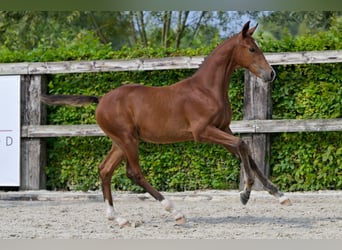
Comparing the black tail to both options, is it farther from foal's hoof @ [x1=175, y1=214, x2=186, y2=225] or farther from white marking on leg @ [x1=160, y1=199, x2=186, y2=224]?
foal's hoof @ [x1=175, y1=214, x2=186, y2=225]

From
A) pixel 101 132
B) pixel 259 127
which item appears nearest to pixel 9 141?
pixel 101 132

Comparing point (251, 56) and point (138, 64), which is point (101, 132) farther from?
point (251, 56)

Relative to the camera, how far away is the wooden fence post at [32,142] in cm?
652

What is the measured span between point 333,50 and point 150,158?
207 cm

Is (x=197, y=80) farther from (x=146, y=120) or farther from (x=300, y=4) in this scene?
(x=300, y=4)

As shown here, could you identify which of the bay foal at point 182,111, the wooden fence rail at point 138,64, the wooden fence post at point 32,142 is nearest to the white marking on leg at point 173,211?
the bay foal at point 182,111

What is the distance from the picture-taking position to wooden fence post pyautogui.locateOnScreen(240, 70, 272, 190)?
19.9ft

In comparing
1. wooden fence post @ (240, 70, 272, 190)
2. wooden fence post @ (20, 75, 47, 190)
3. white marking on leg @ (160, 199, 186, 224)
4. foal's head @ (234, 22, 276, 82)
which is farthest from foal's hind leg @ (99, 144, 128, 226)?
wooden fence post @ (20, 75, 47, 190)

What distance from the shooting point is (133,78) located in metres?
6.39

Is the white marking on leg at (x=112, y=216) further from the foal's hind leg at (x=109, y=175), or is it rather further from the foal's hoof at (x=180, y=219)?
the foal's hoof at (x=180, y=219)

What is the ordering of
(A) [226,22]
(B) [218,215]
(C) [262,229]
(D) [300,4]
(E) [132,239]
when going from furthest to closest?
(A) [226,22]
(D) [300,4]
(B) [218,215]
(C) [262,229]
(E) [132,239]

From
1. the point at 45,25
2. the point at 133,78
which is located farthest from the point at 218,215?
the point at 45,25

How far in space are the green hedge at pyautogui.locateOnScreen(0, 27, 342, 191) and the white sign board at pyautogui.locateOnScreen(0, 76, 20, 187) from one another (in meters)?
0.34

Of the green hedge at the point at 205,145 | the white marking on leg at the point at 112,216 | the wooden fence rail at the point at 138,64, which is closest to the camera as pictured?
the white marking on leg at the point at 112,216
